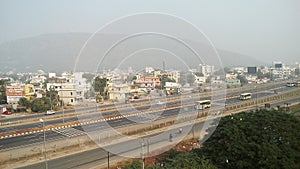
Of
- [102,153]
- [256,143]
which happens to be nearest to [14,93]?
[102,153]

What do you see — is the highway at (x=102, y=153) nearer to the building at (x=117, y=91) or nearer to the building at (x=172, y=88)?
the building at (x=117, y=91)

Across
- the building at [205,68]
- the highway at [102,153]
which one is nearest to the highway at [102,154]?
the highway at [102,153]

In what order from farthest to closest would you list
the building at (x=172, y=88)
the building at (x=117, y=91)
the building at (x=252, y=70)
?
the building at (x=252, y=70) < the building at (x=172, y=88) < the building at (x=117, y=91)

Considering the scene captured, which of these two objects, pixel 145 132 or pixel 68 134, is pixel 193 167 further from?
pixel 68 134

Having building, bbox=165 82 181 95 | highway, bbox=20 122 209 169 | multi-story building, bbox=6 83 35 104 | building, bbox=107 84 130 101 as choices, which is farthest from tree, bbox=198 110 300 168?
building, bbox=165 82 181 95

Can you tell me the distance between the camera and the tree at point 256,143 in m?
4.36

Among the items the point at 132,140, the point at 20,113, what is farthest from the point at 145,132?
the point at 20,113

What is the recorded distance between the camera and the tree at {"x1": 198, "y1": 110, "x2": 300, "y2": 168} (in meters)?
4.36

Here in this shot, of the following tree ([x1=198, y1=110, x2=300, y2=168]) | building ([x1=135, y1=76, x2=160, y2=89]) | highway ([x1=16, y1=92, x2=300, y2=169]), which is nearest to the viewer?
tree ([x1=198, y1=110, x2=300, y2=168])

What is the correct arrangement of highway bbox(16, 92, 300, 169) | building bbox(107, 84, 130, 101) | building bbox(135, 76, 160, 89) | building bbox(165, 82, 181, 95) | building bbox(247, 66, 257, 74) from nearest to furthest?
highway bbox(16, 92, 300, 169) < building bbox(107, 84, 130, 101) < building bbox(165, 82, 181, 95) < building bbox(135, 76, 160, 89) < building bbox(247, 66, 257, 74)

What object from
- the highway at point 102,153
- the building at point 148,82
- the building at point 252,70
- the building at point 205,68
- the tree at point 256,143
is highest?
the building at point 252,70

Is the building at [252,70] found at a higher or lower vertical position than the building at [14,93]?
higher

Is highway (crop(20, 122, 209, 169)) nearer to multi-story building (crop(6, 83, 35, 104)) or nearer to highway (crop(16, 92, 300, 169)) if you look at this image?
highway (crop(16, 92, 300, 169))

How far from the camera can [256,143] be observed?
4617 mm
